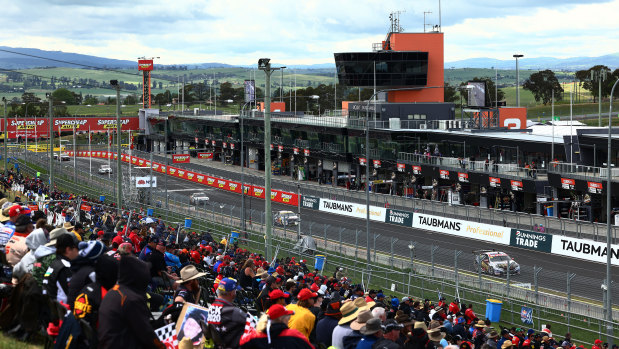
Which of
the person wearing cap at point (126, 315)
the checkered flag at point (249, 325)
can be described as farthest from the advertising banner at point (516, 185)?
the person wearing cap at point (126, 315)

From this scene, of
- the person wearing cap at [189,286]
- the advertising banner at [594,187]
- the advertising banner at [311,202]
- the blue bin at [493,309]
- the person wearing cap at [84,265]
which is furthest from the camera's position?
the advertising banner at [311,202]

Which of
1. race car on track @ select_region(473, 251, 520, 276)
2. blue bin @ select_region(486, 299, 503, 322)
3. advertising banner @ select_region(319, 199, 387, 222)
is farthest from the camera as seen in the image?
advertising banner @ select_region(319, 199, 387, 222)

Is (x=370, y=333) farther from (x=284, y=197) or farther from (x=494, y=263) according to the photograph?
(x=284, y=197)

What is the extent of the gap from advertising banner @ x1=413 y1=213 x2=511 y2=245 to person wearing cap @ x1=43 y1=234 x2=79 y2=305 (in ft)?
114

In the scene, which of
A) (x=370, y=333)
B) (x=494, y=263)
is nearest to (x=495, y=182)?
(x=494, y=263)

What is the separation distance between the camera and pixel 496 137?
66.1 metres

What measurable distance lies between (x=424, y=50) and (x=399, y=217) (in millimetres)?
40788

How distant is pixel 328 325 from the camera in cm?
995

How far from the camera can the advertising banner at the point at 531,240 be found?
127 ft

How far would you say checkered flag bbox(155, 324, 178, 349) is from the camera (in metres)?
9.21

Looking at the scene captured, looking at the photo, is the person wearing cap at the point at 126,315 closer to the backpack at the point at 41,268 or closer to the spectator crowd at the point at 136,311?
the spectator crowd at the point at 136,311

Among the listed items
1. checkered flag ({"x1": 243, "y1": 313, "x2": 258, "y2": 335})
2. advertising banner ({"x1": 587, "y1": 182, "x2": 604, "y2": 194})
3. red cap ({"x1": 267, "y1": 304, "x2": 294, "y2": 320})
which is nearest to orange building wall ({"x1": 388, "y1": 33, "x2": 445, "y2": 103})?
A: advertising banner ({"x1": 587, "y1": 182, "x2": 604, "y2": 194})

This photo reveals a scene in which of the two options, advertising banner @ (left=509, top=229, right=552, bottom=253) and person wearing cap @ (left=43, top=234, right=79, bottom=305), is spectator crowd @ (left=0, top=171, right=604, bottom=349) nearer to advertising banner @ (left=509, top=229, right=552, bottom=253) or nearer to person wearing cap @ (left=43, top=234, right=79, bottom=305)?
person wearing cap @ (left=43, top=234, right=79, bottom=305)

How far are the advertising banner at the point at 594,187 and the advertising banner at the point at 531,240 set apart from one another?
41.7 feet
